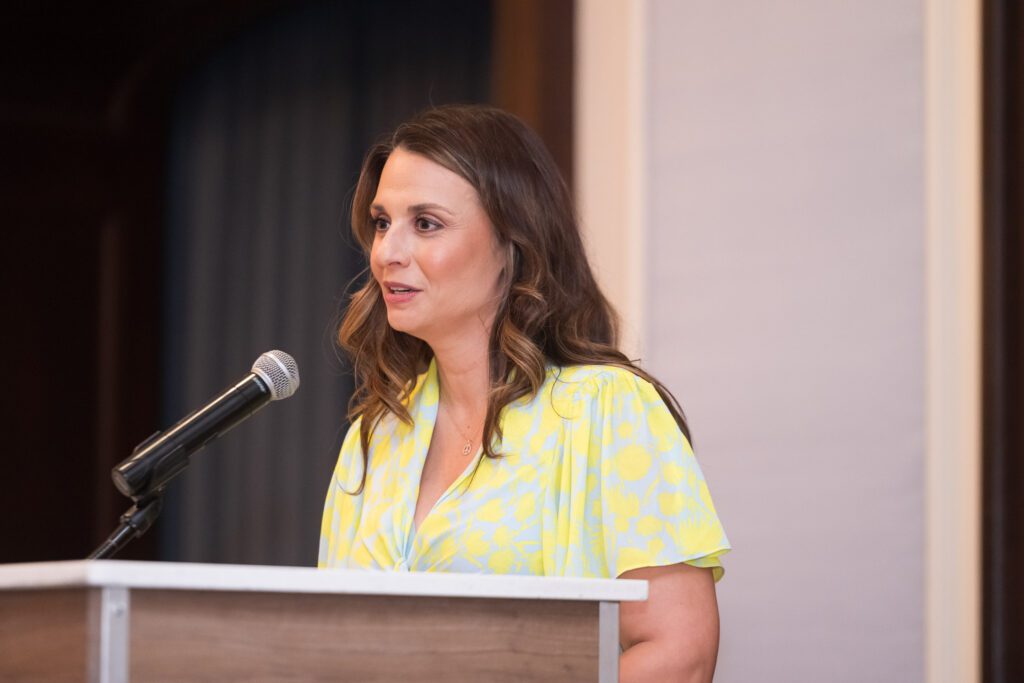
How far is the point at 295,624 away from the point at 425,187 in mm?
969

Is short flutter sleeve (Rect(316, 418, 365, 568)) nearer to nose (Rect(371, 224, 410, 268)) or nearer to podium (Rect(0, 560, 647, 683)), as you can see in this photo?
nose (Rect(371, 224, 410, 268))

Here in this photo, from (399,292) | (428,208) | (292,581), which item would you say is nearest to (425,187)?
(428,208)

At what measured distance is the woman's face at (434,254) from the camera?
2.12m

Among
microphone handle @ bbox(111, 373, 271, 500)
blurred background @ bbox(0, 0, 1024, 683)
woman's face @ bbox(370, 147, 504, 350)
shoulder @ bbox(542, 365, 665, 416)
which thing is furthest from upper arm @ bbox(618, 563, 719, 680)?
blurred background @ bbox(0, 0, 1024, 683)

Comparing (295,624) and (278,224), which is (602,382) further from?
(278,224)

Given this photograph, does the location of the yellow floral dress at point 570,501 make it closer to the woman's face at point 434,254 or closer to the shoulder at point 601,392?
the shoulder at point 601,392

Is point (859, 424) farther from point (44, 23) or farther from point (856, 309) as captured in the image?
point (44, 23)

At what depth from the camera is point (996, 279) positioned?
2.89m

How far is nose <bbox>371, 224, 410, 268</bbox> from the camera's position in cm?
211

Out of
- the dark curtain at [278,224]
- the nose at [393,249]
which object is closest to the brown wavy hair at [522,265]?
the nose at [393,249]

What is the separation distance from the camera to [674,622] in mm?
1867

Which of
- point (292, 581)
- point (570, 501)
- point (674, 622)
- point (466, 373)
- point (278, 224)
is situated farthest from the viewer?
point (278, 224)

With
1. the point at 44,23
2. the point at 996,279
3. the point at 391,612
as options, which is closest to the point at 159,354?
the point at 44,23

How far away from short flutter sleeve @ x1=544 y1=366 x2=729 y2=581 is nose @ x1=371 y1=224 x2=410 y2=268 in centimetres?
33
